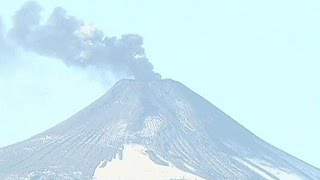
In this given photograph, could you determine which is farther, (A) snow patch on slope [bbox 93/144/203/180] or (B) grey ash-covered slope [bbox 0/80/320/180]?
(B) grey ash-covered slope [bbox 0/80/320/180]

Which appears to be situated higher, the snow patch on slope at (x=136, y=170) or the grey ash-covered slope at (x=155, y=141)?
the grey ash-covered slope at (x=155, y=141)

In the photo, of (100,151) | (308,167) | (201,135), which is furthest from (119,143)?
(308,167)

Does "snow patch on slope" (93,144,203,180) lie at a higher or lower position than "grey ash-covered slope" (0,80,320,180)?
lower

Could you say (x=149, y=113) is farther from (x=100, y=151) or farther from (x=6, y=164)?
(x=6, y=164)

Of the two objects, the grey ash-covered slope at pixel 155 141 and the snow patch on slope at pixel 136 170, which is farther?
the grey ash-covered slope at pixel 155 141
